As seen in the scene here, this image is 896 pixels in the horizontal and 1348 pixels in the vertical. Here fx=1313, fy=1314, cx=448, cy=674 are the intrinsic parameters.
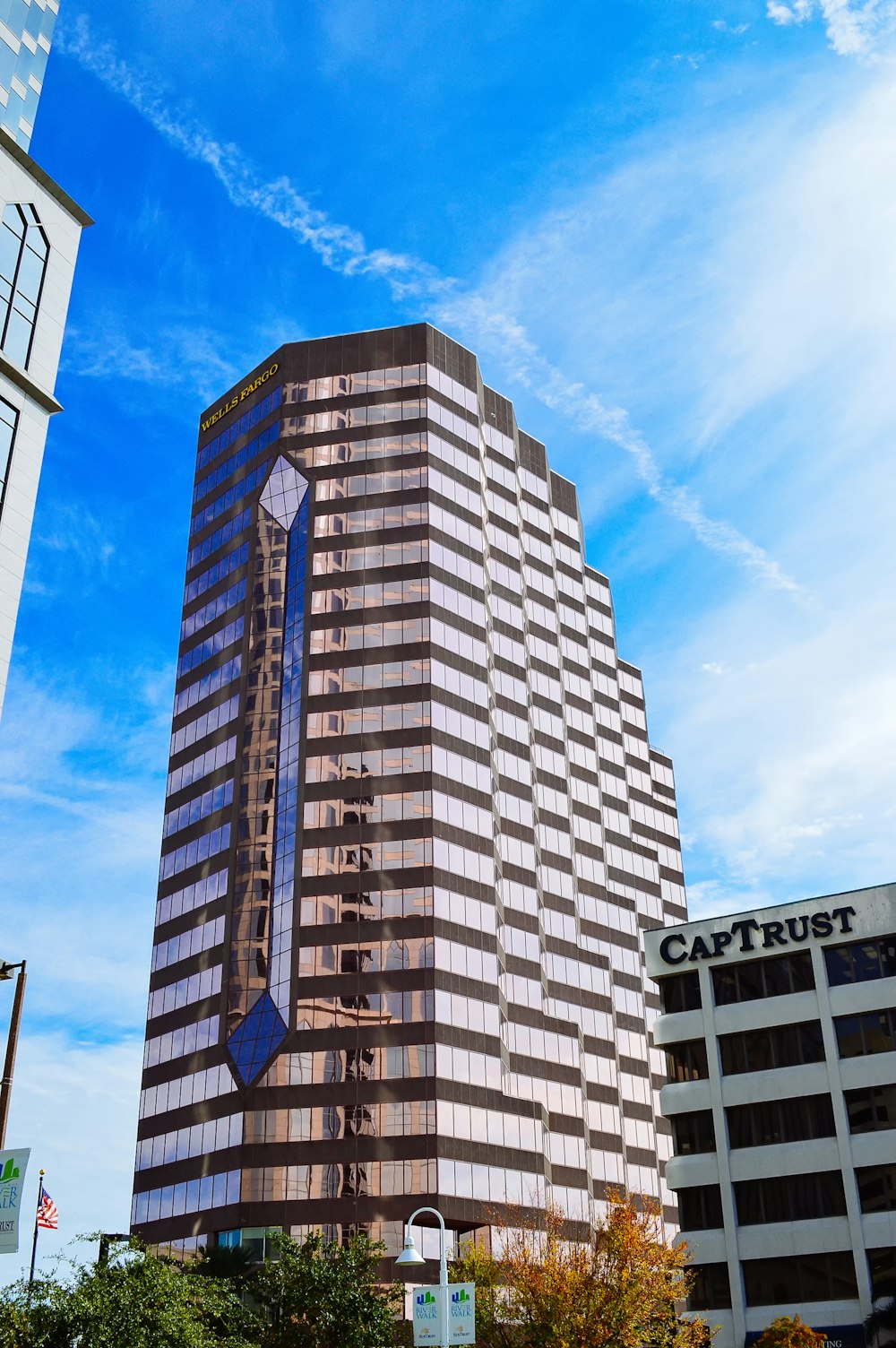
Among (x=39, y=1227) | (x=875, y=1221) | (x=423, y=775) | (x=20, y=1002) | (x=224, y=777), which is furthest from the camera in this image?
(x=224, y=777)

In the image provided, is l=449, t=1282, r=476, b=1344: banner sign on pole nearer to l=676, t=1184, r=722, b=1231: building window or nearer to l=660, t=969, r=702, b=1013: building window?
l=676, t=1184, r=722, b=1231: building window

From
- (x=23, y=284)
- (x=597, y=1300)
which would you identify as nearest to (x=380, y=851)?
(x=597, y=1300)

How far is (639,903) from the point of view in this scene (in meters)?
134

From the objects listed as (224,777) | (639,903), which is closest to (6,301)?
(224,777)

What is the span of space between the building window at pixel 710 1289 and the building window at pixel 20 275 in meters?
52.8

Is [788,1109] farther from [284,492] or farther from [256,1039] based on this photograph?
[284,492]

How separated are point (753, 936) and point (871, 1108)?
35.1 ft

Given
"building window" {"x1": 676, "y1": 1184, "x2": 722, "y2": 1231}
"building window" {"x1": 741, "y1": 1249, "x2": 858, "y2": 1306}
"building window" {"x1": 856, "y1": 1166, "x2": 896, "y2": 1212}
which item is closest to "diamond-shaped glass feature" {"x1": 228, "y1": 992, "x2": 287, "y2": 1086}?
"building window" {"x1": 676, "y1": 1184, "x2": 722, "y2": 1231}

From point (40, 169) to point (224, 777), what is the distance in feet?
207

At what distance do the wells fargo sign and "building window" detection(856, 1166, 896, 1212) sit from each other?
81708 mm

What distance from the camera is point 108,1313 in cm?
4044

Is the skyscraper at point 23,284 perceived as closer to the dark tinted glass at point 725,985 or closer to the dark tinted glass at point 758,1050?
the dark tinted glass at point 725,985

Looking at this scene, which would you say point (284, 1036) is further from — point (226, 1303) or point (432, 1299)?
point (432, 1299)

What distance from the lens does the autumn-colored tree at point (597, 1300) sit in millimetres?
46781
